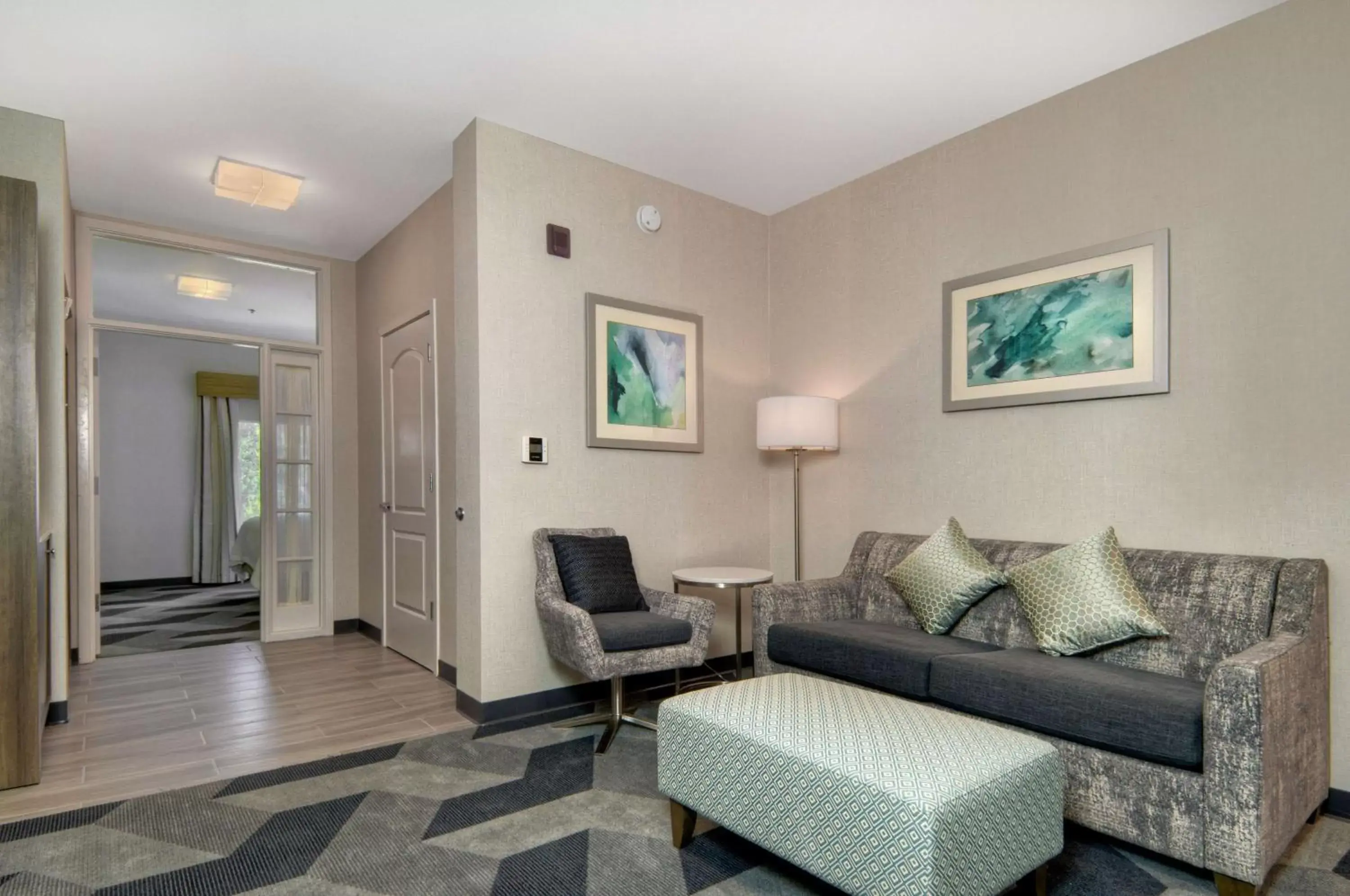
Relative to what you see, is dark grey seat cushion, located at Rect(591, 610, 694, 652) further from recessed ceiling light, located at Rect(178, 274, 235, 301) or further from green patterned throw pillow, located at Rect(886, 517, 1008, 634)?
recessed ceiling light, located at Rect(178, 274, 235, 301)

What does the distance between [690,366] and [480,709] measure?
200 cm

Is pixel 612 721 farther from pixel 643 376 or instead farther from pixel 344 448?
pixel 344 448

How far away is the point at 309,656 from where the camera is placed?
4629 millimetres

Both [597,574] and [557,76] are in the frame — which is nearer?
[557,76]

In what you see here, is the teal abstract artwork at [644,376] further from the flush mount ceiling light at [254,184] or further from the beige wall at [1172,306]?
the flush mount ceiling light at [254,184]

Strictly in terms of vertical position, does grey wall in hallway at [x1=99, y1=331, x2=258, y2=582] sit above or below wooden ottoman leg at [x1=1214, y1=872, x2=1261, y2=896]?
above

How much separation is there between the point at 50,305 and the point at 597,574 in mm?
2642

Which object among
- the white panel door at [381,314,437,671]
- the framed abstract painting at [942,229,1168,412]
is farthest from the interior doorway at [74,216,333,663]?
the framed abstract painting at [942,229,1168,412]

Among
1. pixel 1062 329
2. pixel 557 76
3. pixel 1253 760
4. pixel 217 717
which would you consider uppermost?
pixel 557 76

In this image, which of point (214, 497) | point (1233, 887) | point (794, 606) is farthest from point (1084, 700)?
point (214, 497)

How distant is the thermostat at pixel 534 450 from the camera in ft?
11.5

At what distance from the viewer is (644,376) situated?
3.95m

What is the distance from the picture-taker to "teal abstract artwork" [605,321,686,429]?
3828mm

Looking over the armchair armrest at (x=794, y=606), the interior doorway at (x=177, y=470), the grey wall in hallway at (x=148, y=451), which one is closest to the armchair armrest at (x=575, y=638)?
the armchair armrest at (x=794, y=606)
